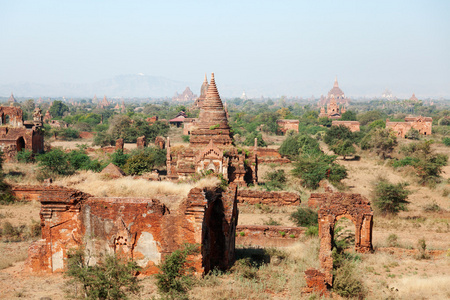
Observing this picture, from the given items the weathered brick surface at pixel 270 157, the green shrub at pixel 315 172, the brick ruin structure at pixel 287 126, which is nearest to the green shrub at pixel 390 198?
the green shrub at pixel 315 172

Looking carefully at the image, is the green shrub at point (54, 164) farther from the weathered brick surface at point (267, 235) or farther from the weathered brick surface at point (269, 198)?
the weathered brick surface at point (267, 235)

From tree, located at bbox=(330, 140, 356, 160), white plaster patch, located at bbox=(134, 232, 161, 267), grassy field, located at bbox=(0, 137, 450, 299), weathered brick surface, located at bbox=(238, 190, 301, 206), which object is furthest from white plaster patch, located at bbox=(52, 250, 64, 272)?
tree, located at bbox=(330, 140, 356, 160)

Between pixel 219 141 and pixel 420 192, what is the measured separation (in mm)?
12632

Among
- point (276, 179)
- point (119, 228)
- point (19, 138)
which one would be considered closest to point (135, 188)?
point (119, 228)

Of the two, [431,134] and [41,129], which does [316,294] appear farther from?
[431,134]

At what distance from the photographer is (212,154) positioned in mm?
24094

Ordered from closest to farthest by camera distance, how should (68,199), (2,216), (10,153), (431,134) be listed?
(68,199) → (2,216) → (10,153) → (431,134)

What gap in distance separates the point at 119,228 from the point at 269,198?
1250 centimetres

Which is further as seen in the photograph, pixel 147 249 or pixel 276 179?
pixel 276 179

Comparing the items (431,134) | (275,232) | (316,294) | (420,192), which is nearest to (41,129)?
(275,232)

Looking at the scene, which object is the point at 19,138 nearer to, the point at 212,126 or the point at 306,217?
the point at 212,126

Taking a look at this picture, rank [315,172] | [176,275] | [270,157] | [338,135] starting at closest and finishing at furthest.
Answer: [176,275] → [315,172] → [270,157] → [338,135]

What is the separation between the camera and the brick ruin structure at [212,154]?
24.1 metres

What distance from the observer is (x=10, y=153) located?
32781 millimetres
